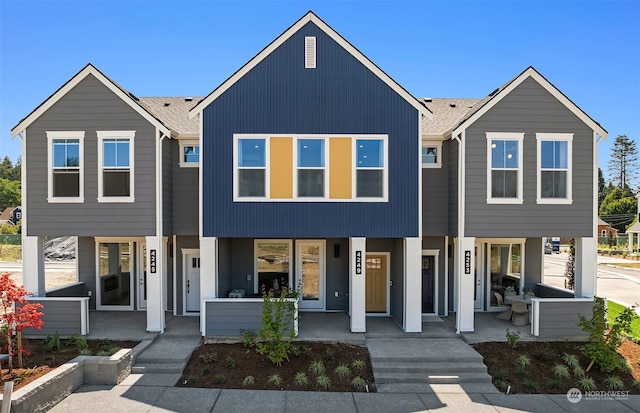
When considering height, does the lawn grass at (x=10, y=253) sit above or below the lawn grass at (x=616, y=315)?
below

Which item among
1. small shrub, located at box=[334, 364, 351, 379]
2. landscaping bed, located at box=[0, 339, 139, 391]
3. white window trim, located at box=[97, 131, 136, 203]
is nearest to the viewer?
landscaping bed, located at box=[0, 339, 139, 391]

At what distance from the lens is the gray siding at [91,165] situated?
10.7 m

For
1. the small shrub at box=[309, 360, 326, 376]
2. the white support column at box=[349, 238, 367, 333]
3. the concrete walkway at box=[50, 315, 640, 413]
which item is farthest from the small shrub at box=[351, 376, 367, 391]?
the white support column at box=[349, 238, 367, 333]

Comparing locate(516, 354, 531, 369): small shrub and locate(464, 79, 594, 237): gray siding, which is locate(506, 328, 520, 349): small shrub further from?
locate(464, 79, 594, 237): gray siding

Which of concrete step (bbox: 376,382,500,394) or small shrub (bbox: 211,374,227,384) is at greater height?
small shrub (bbox: 211,374,227,384)

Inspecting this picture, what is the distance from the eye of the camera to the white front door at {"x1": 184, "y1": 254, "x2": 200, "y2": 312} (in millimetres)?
12516

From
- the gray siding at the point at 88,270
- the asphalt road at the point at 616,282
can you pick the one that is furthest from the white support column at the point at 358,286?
the asphalt road at the point at 616,282

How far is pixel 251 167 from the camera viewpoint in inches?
413

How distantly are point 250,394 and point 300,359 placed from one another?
166 cm

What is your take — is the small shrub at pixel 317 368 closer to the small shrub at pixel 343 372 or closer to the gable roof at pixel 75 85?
the small shrub at pixel 343 372

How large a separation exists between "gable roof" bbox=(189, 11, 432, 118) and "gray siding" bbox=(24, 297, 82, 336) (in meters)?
6.64

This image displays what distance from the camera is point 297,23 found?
33.8 feet

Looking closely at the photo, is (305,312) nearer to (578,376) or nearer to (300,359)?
(300,359)

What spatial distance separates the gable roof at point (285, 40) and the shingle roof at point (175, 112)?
5.39 ft
